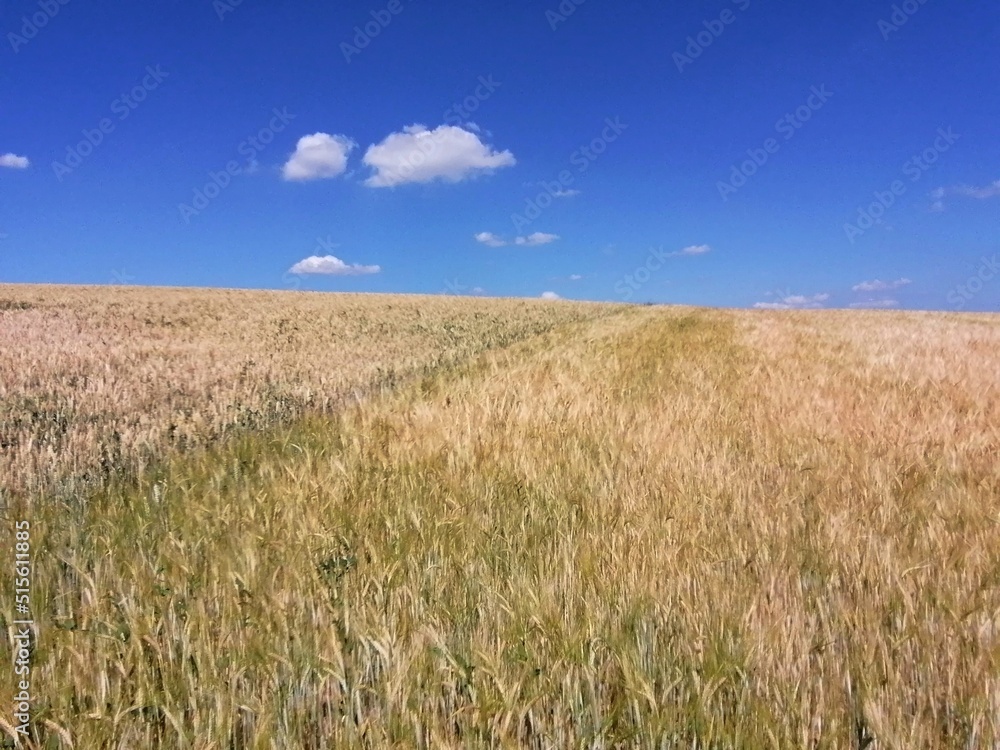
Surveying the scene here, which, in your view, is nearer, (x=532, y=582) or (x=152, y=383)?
(x=532, y=582)

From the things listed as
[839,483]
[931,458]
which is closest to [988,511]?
[839,483]

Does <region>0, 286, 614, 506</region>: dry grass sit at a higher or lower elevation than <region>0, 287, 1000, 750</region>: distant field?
higher

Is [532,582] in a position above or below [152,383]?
below

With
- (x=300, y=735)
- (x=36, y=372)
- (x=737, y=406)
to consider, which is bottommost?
(x=300, y=735)

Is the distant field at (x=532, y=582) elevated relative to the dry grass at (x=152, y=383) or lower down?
lower down

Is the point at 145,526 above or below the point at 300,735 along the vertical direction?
above

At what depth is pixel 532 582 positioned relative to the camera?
216cm

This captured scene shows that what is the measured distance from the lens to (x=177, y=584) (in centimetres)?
222

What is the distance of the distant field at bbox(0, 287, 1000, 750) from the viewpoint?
1.54 meters

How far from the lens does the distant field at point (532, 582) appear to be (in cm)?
154

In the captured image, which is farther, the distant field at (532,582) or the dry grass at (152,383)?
the dry grass at (152,383)

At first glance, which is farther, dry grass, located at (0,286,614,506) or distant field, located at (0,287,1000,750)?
dry grass, located at (0,286,614,506)

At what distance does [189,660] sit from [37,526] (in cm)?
168

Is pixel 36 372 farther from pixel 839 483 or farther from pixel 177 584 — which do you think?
pixel 839 483
